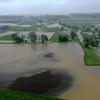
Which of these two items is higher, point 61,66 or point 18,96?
point 18,96

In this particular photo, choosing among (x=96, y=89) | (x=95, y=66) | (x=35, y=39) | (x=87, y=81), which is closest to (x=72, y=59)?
(x=95, y=66)

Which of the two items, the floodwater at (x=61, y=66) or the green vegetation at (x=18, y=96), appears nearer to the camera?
the green vegetation at (x=18, y=96)

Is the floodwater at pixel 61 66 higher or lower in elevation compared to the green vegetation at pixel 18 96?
lower

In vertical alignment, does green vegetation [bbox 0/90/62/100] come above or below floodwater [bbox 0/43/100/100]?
above

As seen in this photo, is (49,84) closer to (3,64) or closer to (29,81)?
(29,81)

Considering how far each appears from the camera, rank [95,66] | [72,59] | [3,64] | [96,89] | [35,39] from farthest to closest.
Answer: [35,39] → [72,59] → [3,64] → [95,66] → [96,89]

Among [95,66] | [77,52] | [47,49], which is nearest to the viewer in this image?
[95,66]

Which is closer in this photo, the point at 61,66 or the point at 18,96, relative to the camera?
the point at 18,96

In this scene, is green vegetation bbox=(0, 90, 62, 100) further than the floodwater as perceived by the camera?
No
